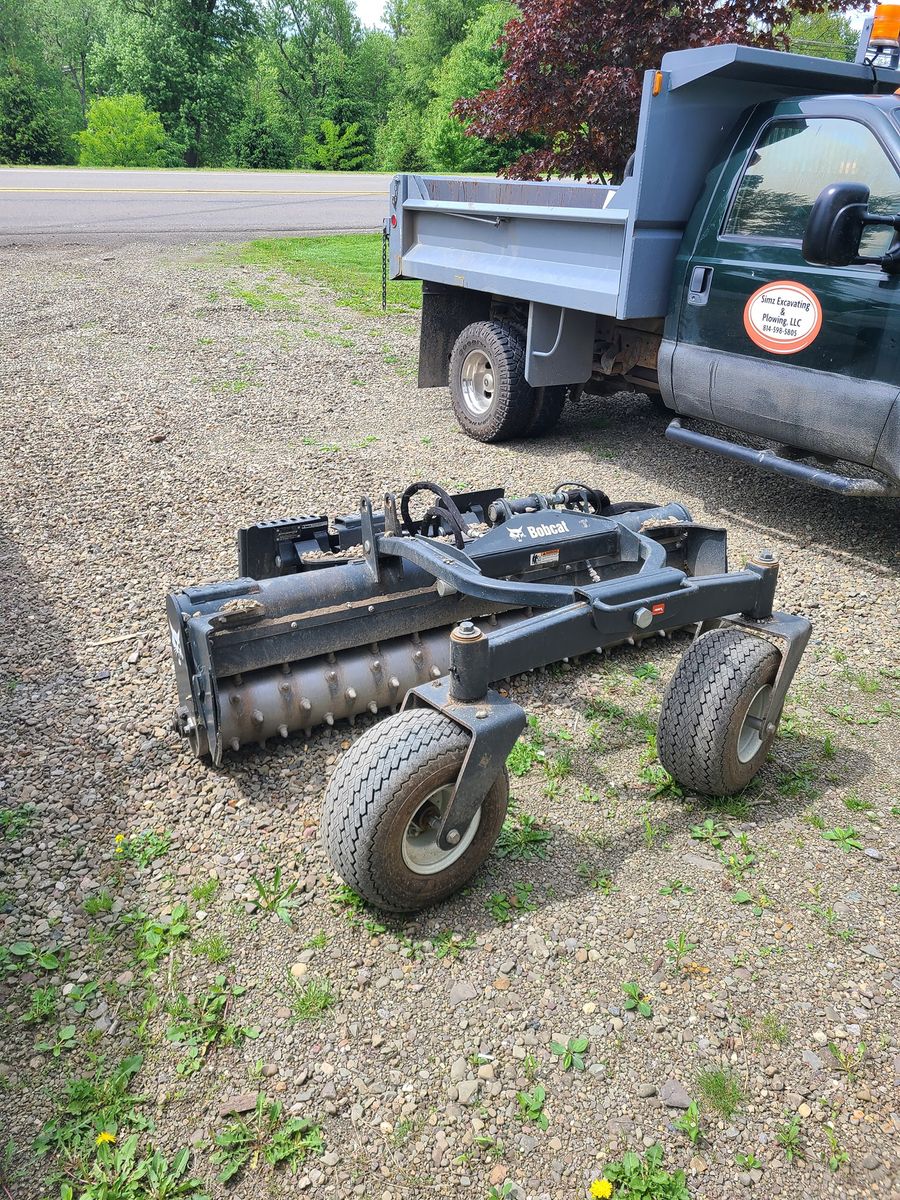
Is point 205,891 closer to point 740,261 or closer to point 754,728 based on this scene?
point 754,728

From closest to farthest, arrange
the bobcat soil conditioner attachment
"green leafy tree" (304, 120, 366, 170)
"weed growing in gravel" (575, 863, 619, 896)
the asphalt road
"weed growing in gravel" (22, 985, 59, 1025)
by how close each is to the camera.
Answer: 1. "weed growing in gravel" (22, 985, 59, 1025)
2. the bobcat soil conditioner attachment
3. "weed growing in gravel" (575, 863, 619, 896)
4. the asphalt road
5. "green leafy tree" (304, 120, 366, 170)

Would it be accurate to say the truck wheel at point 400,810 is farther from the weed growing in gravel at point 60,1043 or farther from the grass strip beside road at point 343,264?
the grass strip beside road at point 343,264

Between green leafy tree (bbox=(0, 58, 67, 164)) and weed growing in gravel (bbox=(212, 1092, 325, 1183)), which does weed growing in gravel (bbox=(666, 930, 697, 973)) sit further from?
green leafy tree (bbox=(0, 58, 67, 164))

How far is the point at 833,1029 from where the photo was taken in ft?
7.98

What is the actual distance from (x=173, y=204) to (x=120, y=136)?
70.2ft

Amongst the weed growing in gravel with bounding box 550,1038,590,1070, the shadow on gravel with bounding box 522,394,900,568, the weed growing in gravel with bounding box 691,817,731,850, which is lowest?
the weed growing in gravel with bounding box 550,1038,590,1070

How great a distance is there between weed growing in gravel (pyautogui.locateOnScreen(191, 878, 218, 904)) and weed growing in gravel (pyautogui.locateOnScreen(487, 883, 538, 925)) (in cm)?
83

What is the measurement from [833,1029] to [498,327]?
530 cm

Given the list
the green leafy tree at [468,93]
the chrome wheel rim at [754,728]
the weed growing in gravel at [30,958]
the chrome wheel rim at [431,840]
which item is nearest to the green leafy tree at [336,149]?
the green leafy tree at [468,93]

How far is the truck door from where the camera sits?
461cm

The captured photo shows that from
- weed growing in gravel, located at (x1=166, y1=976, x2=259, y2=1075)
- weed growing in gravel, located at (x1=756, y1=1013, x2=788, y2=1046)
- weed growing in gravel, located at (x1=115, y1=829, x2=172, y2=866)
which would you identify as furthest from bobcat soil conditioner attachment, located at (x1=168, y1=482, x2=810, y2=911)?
weed growing in gravel, located at (x1=756, y1=1013, x2=788, y2=1046)

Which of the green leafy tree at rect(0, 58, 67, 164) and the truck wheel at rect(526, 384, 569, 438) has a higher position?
the green leafy tree at rect(0, 58, 67, 164)

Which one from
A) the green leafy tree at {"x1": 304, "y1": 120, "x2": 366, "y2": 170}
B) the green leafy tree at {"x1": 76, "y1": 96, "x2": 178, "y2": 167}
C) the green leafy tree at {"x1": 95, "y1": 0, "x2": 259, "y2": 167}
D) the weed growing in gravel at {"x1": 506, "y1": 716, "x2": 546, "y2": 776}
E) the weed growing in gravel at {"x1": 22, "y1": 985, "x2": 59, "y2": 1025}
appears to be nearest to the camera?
the weed growing in gravel at {"x1": 22, "y1": 985, "x2": 59, "y2": 1025}

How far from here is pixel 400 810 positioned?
8.24ft
